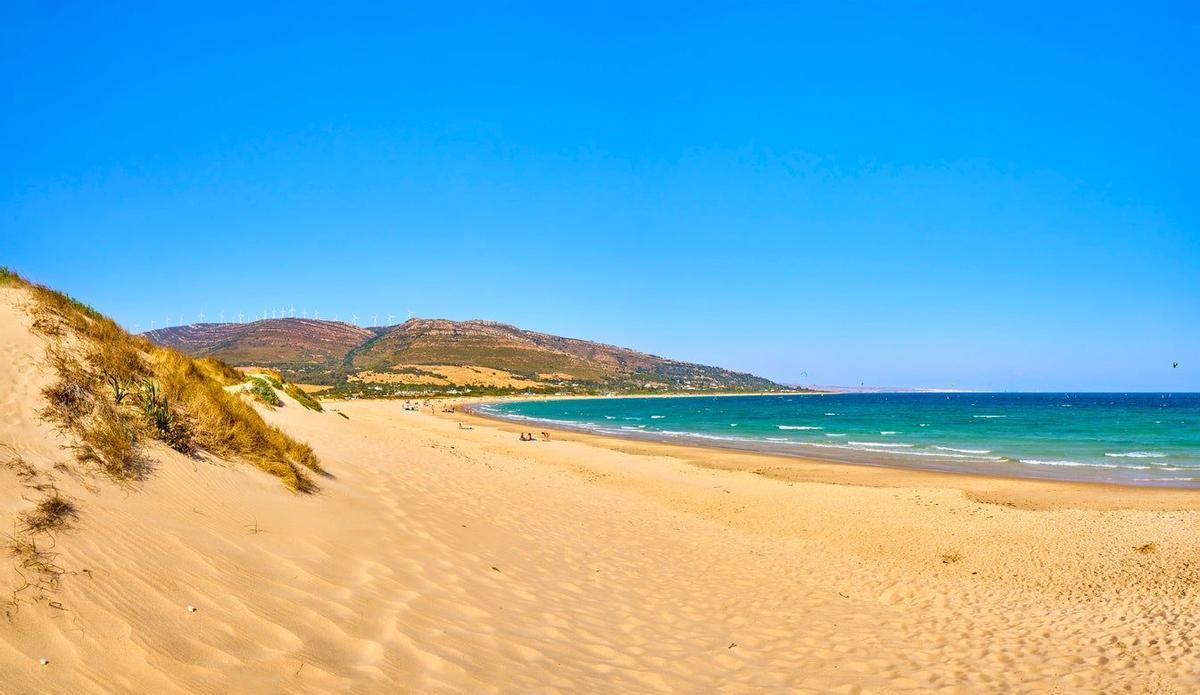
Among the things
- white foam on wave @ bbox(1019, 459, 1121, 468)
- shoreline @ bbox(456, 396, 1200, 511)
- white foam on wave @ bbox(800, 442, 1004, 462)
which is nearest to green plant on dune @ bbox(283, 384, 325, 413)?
shoreline @ bbox(456, 396, 1200, 511)

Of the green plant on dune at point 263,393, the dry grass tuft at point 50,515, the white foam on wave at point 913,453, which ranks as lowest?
the white foam on wave at point 913,453

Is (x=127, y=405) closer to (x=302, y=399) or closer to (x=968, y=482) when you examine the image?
(x=968, y=482)

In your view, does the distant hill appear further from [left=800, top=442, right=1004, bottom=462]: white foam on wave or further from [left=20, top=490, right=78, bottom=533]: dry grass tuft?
[left=20, top=490, right=78, bottom=533]: dry grass tuft

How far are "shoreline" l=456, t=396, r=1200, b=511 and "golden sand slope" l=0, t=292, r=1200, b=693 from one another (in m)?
4.92

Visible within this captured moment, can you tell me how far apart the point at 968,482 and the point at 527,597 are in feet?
71.1

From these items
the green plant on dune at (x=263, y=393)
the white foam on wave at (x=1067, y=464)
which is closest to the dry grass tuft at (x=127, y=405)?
the green plant on dune at (x=263, y=393)

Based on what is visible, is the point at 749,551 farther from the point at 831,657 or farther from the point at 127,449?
the point at 127,449

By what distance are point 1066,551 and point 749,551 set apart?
6155 mm

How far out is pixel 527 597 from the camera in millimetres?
6609

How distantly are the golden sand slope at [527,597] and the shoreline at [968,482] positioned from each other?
4.92 meters

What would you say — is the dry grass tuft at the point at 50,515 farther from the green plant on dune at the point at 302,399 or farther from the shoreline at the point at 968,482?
the green plant on dune at the point at 302,399

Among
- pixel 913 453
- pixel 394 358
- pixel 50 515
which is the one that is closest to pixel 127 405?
pixel 50 515

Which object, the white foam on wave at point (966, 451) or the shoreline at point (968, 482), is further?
the white foam on wave at point (966, 451)

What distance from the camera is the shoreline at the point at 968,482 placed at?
58.7 feet
